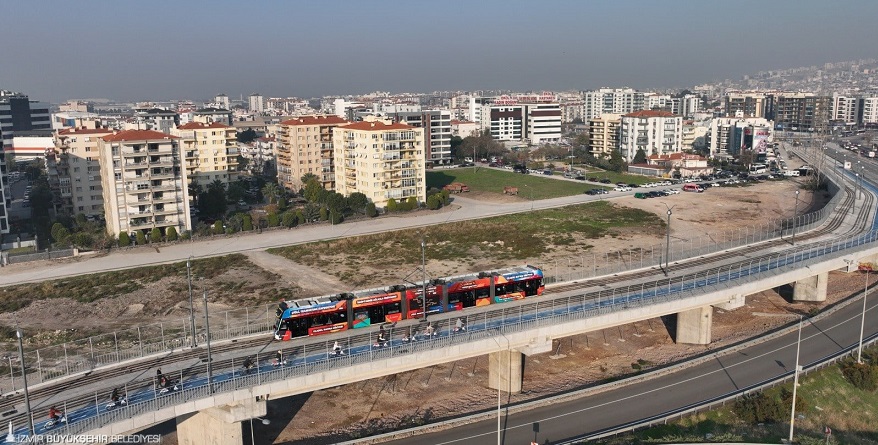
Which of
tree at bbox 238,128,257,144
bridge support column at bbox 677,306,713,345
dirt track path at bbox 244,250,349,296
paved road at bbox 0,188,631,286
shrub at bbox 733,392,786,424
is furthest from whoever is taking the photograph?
tree at bbox 238,128,257,144

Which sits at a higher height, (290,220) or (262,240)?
(290,220)

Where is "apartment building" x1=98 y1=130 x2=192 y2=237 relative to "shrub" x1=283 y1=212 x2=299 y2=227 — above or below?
above

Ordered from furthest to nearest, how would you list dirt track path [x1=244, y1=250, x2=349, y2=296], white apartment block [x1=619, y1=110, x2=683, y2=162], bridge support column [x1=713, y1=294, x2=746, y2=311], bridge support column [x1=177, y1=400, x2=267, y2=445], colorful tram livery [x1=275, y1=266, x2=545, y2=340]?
1. white apartment block [x1=619, y1=110, x2=683, y2=162]
2. dirt track path [x1=244, y1=250, x2=349, y2=296]
3. bridge support column [x1=713, y1=294, x2=746, y2=311]
4. colorful tram livery [x1=275, y1=266, x2=545, y2=340]
5. bridge support column [x1=177, y1=400, x2=267, y2=445]

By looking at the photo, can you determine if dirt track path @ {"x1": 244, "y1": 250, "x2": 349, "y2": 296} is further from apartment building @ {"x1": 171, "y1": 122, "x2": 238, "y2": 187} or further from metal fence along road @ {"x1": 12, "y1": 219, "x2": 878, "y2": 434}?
apartment building @ {"x1": 171, "y1": 122, "x2": 238, "y2": 187}

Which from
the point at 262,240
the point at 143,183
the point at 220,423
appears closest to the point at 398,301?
the point at 220,423

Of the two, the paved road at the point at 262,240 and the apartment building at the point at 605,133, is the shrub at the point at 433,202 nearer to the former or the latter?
the paved road at the point at 262,240

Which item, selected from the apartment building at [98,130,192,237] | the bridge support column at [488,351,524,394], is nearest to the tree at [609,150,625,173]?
the apartment building at [98,130,192,237]

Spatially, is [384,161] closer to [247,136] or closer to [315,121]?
[315,121]
